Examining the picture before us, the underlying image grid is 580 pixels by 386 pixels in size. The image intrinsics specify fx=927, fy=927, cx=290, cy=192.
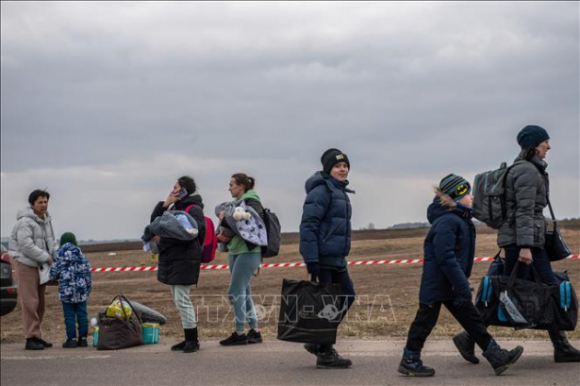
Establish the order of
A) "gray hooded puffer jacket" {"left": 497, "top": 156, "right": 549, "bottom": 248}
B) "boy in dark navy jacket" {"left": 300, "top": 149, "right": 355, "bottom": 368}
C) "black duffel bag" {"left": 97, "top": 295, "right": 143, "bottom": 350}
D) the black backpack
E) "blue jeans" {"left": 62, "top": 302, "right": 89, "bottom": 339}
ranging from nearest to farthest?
"gray hooded puffer jacket" {"left": 497, "top": 156, "right": 549, "bottom": 248} < "boy in dark navy jacket" {"left": 300, "top": 149, "right": 355, "bottom": 368} < the black backpack < "black duffel bag" {"left": 97, "top": 295, "right": 143, "bottom": 350} < "blue jeans" {"left": 62, "top": 302, "right": 89, "bottom": 339}

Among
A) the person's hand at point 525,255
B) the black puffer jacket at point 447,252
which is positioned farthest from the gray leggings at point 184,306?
the person's hand at point 525,255

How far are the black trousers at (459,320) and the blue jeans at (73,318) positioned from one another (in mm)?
4234

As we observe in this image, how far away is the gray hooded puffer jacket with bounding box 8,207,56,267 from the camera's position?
1034cm

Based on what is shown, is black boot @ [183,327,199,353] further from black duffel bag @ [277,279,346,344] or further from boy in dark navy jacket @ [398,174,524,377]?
boy in dark navy jacket @ [398,174,524,377]

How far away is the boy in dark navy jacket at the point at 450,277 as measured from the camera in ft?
25.3

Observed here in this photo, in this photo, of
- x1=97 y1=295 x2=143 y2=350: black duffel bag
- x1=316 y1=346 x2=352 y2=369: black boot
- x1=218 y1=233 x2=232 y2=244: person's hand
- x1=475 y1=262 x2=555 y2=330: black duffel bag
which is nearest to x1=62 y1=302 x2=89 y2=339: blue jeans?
x1=97 y1=295 x2=143 y2=350: black duffel bag

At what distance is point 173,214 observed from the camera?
31.6 feet

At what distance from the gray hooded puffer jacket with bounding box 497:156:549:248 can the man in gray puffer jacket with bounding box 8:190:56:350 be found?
17.0ft

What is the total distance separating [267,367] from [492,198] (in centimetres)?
257

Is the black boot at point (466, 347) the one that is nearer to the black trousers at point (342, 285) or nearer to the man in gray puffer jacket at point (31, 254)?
the black trousers at point (342, 285)

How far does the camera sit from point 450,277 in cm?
764

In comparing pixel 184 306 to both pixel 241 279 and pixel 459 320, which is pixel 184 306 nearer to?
pixel 241 279

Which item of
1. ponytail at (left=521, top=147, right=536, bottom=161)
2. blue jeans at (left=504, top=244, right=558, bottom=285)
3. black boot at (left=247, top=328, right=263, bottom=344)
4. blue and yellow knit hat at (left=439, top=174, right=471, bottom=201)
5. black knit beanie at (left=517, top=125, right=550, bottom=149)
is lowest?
black boot at (left=247, top=328, right=263, bottom=344)

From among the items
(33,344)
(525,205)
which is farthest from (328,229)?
(33,344)
